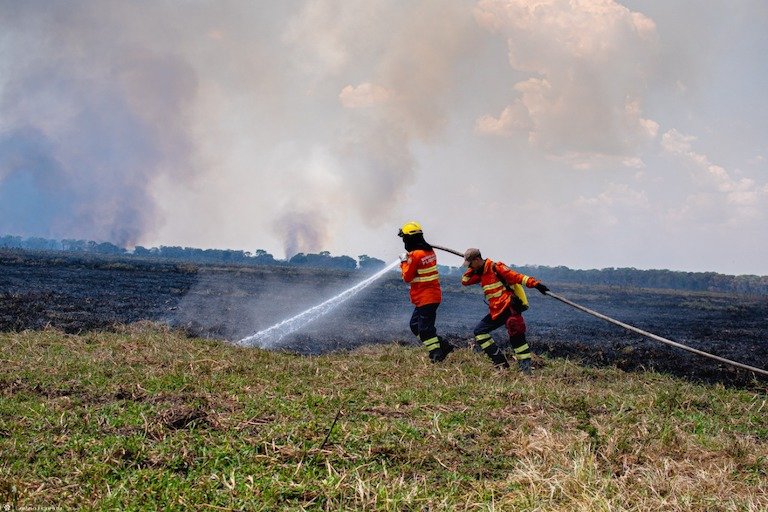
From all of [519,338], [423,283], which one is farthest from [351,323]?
[519,338]

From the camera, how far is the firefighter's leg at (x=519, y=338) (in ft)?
27.8

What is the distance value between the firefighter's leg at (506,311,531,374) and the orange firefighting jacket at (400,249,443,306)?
47.6 inches

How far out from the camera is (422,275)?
915 cm

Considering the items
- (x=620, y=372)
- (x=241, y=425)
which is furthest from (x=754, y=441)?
(x=241, y=425)

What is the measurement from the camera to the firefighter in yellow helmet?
354 inches

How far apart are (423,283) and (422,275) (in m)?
0.14

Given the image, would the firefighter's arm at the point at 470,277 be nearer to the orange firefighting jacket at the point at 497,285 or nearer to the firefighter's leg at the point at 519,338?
the orange firefighting jacket at the point at 497,285

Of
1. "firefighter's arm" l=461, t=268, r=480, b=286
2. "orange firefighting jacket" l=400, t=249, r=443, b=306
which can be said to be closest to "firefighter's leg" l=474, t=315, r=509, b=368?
"firefighter's arm" l=461, t=268, r=480, b=286

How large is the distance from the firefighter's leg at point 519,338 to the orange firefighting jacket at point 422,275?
121 centimetres

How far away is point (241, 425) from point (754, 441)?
5.14m

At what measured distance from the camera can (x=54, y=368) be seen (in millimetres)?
6844

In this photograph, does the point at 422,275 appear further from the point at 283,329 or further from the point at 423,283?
the point at 283,329

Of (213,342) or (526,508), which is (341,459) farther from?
(213,342)

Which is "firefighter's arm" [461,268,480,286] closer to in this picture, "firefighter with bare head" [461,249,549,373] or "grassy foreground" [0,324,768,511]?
"firefighter with bare head" [461,249,549,373]
